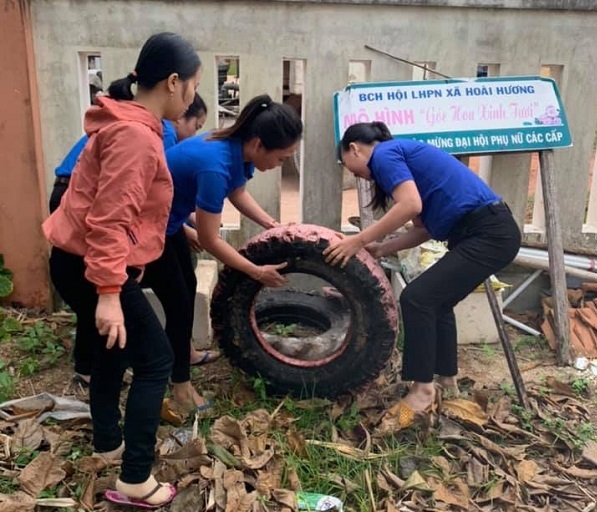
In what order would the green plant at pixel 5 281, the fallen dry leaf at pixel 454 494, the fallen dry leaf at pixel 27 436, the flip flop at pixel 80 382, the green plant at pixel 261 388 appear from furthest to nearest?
the green plant at pixel 5 281, the flip flop at pixel 80 382, the green plant at pixel 261 388, the fallen dry leaf at pixel 27 436, the fallen dry leaf at pixel 454 494

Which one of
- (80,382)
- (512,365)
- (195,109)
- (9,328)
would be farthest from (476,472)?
(9,328)

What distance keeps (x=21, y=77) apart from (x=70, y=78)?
12.1 inches

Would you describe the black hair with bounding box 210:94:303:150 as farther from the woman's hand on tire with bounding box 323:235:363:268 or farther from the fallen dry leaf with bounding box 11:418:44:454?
the fallen dry leaf with bounding box 11:418:44:454

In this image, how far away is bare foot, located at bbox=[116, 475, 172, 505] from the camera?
8.45 ft

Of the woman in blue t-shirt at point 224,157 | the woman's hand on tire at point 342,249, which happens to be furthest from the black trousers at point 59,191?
the woman's hand on tire at point 342,249

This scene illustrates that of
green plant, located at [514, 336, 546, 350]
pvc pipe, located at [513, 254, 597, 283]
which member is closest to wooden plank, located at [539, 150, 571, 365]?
green plant, located at [514, 336, 546, 350]

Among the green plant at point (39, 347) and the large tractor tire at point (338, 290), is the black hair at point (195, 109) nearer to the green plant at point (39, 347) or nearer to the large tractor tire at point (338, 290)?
the large tractor tire at point (338, 290)

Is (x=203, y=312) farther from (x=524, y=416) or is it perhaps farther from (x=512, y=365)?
(x=524, y=416)

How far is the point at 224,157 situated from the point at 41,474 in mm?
1593

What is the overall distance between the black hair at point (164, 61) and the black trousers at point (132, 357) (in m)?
0.71

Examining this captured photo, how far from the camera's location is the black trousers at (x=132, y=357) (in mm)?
2393

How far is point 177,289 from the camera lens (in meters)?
3.21

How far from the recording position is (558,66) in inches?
183

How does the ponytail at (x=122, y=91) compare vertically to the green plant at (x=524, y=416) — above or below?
above
